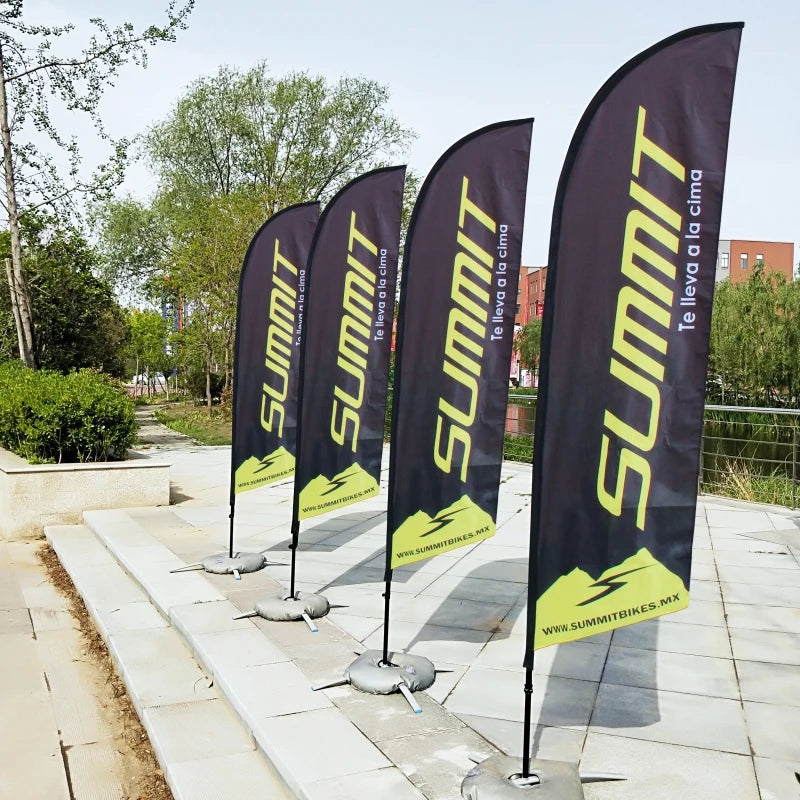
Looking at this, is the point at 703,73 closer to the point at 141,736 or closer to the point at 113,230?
the point at 141,736

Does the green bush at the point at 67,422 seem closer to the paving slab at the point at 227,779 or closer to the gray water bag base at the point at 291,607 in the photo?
the gray water bag base at the point at 291,607

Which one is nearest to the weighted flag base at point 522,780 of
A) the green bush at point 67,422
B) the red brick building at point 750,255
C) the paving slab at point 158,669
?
the paving slab at point 158,669

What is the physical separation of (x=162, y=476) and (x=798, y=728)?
7.91m

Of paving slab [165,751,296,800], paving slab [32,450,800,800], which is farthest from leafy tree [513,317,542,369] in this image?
paving slab [165,751,296,800]

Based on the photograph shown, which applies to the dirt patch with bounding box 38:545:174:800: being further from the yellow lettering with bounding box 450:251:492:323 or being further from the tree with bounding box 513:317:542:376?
the tree with bounding box 513:317:542:376

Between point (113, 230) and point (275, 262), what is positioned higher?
point (113, 230)

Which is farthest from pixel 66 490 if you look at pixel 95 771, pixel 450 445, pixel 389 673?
pixel 450 445

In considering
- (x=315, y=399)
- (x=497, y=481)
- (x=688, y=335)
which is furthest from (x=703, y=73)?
(x=315, y=399)

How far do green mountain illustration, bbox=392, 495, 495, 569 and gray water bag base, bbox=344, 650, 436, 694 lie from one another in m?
0.58

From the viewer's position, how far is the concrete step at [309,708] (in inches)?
137

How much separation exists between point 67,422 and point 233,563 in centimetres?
409

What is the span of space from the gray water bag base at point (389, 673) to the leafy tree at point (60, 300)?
17795 mm

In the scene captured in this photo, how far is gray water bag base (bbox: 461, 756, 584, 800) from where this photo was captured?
3.22 metres

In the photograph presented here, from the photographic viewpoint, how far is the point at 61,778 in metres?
3.95
